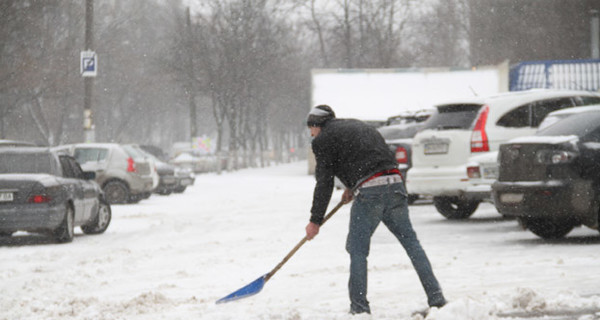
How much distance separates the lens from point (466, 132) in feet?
52.4

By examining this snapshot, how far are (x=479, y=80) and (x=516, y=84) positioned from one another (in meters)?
1.05

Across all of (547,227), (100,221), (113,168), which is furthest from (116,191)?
(547,227)

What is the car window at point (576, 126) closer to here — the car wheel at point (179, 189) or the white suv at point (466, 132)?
the white suv at point (466, 132)

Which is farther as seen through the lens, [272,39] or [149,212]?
[272,39]

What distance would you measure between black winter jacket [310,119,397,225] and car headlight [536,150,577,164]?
515 centimetres

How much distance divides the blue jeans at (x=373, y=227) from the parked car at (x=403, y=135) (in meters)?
11.5

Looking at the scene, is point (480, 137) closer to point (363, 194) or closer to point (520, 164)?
point (520, 164)

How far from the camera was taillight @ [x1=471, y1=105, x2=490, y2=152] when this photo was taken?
621 inches

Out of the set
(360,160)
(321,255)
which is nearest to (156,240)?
(321,255)

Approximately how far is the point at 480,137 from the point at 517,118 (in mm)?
705

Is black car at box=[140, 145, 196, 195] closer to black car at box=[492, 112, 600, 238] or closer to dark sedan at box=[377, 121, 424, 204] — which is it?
dark sedan at box=[377, 121, 424, 204]

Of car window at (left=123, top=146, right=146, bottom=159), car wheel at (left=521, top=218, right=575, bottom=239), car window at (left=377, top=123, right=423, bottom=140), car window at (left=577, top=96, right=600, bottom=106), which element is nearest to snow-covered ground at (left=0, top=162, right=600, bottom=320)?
car wheel at (left=521, top=218, right=575, bottom=239)

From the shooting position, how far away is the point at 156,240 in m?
15.8

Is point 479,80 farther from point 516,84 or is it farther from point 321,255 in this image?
point 321,255
